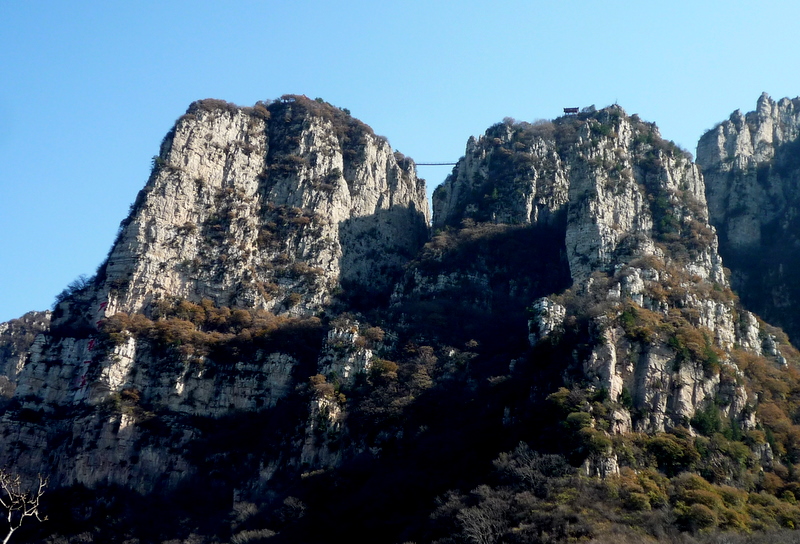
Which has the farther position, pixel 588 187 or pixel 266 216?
pixel 266 216

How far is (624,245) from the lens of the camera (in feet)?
281

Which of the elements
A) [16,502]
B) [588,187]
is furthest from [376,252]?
[16,502]

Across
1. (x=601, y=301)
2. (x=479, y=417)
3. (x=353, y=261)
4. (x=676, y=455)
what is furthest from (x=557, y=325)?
(x=353, y=261)

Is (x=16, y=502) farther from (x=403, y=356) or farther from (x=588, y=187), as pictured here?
(x=588, y=187)

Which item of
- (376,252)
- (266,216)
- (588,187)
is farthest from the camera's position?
(376,252)

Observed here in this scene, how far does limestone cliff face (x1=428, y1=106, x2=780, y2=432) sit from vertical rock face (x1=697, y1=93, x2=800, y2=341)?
7.01 m

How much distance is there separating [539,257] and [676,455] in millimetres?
35806

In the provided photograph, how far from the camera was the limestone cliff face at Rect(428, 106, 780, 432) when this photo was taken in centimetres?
6819

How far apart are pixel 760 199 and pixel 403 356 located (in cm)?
4955

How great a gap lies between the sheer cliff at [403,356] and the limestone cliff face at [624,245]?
0.25m

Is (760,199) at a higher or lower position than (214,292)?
higher

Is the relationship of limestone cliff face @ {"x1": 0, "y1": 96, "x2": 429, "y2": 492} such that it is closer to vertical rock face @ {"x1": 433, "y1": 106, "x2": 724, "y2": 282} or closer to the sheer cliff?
the sheer cliff

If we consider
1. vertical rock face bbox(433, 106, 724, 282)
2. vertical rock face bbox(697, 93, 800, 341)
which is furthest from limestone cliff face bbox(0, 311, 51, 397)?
vertical rock face bbox(697, 93, 800, 341)

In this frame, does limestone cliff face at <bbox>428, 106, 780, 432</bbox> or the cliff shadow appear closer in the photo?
limestone cliff face at <bbox>428, 106, 780, 432</bbox>
